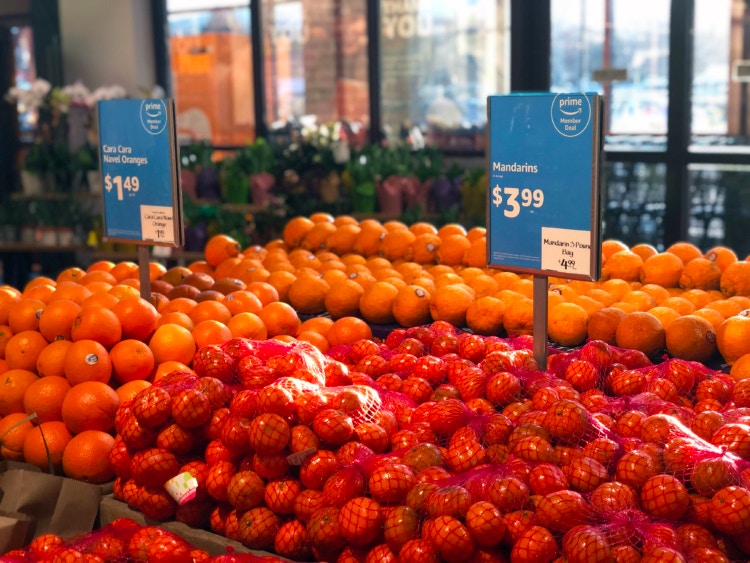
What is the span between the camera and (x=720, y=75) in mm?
6551

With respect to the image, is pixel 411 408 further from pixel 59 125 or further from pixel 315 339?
pixel 59 125

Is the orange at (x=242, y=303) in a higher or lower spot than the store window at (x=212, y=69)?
lower

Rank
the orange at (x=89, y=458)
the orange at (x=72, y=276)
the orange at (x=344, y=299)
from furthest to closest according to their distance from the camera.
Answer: the orange at (x=72, y=276) < the orange at (x=344, y=299) < the orange at (x=89, y=458)

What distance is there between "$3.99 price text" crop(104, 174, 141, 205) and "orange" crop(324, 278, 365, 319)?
0.84m

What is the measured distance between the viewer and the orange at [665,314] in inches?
116

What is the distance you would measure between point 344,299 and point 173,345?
2.63 ft

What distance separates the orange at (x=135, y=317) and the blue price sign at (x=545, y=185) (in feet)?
3.76

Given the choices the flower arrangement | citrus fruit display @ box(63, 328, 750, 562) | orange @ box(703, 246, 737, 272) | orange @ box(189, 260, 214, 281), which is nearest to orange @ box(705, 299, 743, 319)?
orange @ box(703, 246, 737, 272)

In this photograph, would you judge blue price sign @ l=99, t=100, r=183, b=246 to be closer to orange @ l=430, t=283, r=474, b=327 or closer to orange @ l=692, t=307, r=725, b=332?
orange @ l=430, t=283, r=474, b=327

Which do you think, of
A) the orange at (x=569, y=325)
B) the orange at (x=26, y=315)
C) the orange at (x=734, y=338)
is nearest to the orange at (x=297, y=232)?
the orange at (x=26, y=315)

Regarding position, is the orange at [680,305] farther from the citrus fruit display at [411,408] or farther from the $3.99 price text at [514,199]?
→ the $3.99 price text at [514,199]

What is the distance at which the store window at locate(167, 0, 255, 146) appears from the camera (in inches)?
382

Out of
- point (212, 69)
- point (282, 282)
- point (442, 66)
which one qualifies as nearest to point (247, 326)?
point (282, 282)

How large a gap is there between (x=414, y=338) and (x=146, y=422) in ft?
3.03
